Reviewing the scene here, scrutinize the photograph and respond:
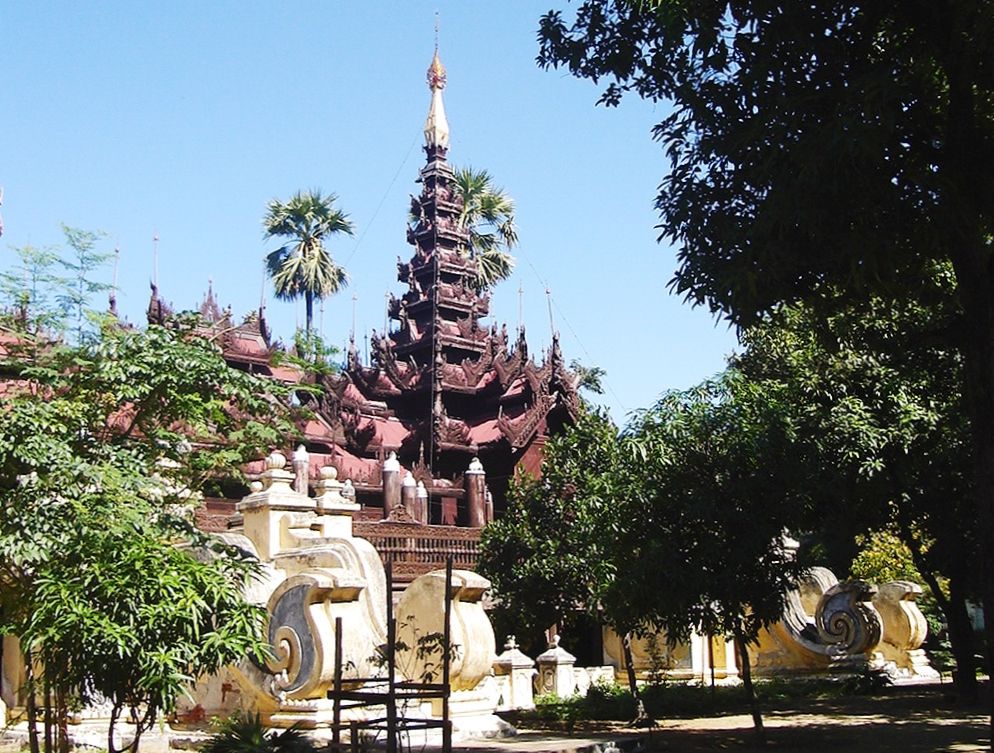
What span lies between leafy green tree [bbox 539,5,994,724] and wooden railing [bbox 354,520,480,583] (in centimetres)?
1325

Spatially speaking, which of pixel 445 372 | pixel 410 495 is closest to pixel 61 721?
pixel 410 495

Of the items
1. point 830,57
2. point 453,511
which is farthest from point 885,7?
point 453,511

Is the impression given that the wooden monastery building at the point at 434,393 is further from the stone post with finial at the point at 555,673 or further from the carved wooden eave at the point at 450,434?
the stone post with finial at the point at 555,673

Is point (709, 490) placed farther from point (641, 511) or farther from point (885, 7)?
point (885, 7)

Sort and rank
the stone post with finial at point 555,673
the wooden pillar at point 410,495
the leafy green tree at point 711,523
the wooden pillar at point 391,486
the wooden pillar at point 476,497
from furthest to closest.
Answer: the wooden pillar at point 476,497, the wooden pillar at point 391,486, the wooden pillar at point 410,495, the stone post with finial at point 555,673, the leafy green tree at point 711,523

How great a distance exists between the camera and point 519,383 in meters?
45.5

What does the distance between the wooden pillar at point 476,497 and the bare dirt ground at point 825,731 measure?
48.7ft

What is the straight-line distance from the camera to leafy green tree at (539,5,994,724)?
10.6 meters

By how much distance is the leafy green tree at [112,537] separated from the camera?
984 cm

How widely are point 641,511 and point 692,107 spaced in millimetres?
6059

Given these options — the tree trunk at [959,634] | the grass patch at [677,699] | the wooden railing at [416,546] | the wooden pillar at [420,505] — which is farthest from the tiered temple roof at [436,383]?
the tree trunk at [959,634]

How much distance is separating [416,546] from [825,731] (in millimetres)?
10381

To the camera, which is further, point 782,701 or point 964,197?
point 782,701

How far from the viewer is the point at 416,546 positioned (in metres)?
24.6
